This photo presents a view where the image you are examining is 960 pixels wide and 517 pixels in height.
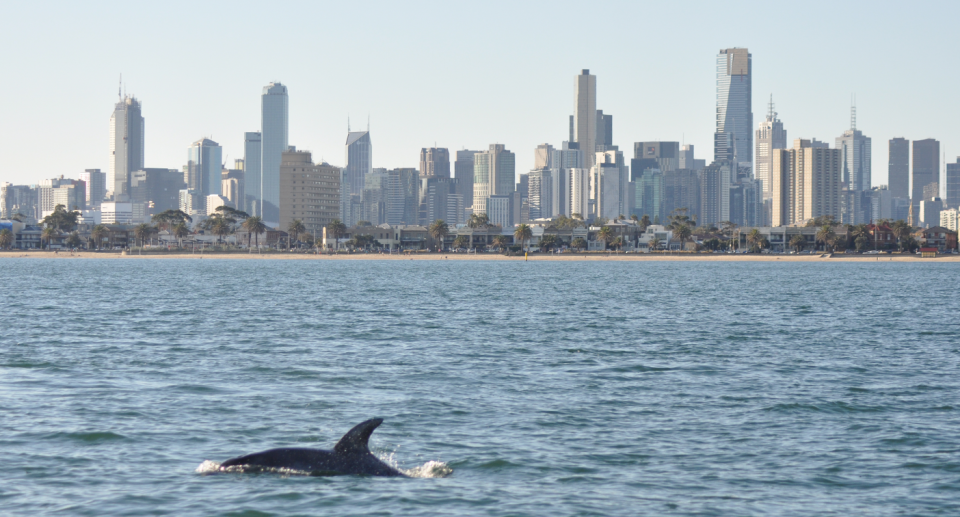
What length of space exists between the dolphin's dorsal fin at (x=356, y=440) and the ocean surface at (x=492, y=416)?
678 mm

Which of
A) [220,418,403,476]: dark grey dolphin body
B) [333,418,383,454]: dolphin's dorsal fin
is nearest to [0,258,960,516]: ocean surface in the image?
[220,418,403,476]: dark grey dolphin body

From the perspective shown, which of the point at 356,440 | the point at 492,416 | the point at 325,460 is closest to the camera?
the point at 356,440

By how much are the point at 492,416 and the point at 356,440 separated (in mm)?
7237

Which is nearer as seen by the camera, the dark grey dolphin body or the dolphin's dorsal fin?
the dolphin's dorsal fin

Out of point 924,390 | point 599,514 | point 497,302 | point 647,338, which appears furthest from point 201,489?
point 497,302

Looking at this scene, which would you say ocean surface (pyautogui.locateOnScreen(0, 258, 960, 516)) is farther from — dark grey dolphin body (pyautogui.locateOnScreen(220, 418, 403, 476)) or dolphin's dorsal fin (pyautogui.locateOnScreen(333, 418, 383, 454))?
dolphin's dorsal fin (pyautogui.locateOnScreen(333, 418, 383, 454))

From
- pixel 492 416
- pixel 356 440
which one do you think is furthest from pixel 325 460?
pixel 492 416

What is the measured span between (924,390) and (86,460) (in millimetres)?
24613

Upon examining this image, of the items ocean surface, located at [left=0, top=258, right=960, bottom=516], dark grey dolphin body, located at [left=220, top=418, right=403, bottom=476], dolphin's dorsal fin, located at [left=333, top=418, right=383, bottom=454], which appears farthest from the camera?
dark grey dolphin body, located at [left=220, top=418, right=403, bottom=476]

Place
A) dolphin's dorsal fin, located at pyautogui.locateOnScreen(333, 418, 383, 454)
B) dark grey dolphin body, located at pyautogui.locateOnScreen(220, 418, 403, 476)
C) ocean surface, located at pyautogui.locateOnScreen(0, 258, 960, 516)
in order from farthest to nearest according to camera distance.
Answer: dark grey dolphin body, located at pyautogui.locateOnScreen(220, 418, 403, 476)
dolphin's dorsal fin, located at pyautogui.locateOnScreen(333, 418, 383, 454)
ocean surface, located at pyautogui.locateOnScreen(0, 258, 960, 516)

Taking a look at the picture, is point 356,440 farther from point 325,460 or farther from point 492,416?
point 492,416

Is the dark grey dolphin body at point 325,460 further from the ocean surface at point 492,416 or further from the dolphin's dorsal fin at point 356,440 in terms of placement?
the ocean surface at point 492,416

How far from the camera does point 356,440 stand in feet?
69.1

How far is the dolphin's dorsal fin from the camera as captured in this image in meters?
20.7
